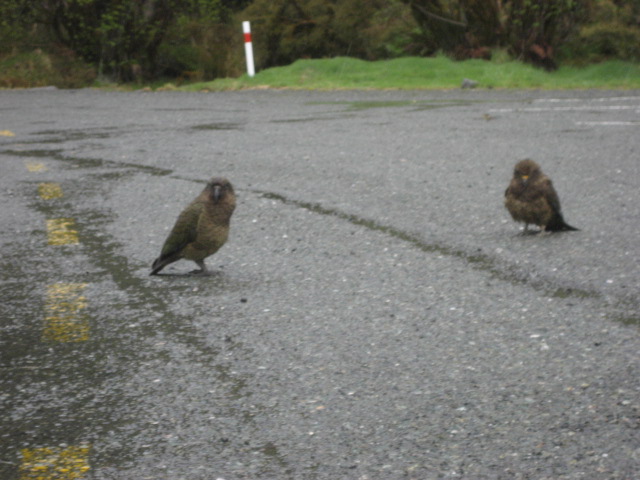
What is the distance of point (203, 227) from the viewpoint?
16.8 feet

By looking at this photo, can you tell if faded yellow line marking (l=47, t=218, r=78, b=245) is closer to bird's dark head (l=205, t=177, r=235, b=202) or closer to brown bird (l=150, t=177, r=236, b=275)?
brown bird (l=150, t=177, r=236, b=275)

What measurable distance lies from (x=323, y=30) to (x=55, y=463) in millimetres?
24060

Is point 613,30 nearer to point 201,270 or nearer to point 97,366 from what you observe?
point 201,270

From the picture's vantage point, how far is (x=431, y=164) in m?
8.83

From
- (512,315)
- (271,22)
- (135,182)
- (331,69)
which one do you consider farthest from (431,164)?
(271,22)

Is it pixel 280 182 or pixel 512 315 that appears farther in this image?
pixel 280 182

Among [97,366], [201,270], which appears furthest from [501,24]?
[97,366]

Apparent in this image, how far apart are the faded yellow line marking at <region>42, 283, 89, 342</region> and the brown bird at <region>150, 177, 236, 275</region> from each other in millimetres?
494

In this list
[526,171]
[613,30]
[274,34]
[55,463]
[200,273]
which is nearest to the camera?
[55,463]

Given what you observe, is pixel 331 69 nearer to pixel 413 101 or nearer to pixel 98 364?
pixel 413 101

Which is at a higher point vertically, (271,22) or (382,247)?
(271,22)

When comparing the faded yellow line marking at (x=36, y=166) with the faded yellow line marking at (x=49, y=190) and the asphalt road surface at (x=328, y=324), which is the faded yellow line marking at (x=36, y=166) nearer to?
the asphalt road surface at (x=328, y=324)

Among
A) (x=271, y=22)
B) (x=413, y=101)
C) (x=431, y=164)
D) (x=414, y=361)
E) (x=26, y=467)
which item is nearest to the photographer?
(x=26, y=467)

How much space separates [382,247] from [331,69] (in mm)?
15964
